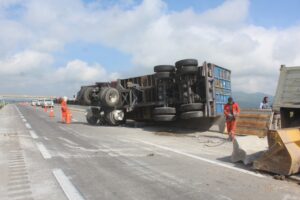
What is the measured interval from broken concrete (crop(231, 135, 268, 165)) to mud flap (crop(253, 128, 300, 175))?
21.4 inches

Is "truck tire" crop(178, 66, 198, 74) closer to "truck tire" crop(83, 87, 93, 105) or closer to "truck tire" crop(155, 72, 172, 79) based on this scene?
"truck tire" crop(155, 72, 172, 79)

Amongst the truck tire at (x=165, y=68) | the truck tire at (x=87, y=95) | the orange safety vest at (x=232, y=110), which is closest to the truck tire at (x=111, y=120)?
the truck tire at (x=87, y=95)

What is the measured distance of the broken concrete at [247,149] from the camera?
7.80 meters

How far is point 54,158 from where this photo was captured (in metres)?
8.97

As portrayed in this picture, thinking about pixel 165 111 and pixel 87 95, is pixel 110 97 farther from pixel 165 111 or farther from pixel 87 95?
pixel 165 111

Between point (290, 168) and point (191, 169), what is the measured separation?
1.89 metres

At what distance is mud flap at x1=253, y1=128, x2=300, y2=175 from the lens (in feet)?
21.8

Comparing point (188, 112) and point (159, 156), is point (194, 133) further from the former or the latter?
point (159, 156)

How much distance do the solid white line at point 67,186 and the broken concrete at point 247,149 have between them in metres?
3.65

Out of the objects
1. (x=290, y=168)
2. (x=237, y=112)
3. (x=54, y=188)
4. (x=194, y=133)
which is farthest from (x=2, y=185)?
(x=194, y=133)

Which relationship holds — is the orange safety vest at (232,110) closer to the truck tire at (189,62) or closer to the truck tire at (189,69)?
the truck tire at (189,69)

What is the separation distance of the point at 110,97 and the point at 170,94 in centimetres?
401

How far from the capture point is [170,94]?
16.5m

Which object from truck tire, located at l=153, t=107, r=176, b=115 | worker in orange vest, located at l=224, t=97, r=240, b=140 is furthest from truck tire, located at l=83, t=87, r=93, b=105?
worker in orange vest, located at l=224, t=97, r=240, b=140
